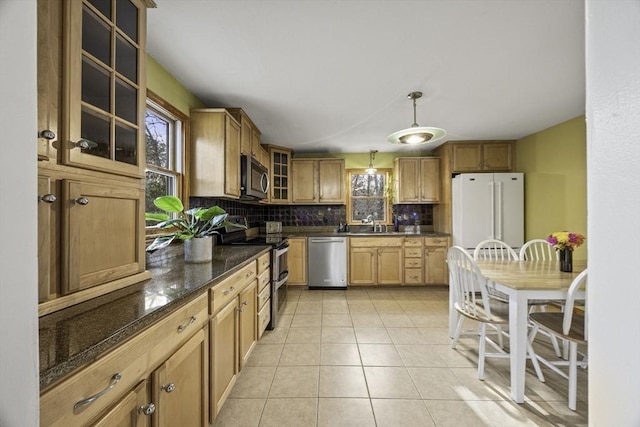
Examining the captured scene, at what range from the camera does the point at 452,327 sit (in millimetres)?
2480

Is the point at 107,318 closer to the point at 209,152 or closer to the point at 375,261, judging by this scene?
the point at 209,152

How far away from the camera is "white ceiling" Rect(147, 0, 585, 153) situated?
148cm

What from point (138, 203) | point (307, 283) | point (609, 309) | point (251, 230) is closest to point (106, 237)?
point (138, 203)

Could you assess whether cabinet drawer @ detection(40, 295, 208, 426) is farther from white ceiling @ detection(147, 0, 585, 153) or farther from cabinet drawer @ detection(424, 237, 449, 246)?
cabinet drawer @ detection(424, 237, 449, 246)

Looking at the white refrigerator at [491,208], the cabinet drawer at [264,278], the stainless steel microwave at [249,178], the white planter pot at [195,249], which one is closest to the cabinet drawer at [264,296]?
the cabinet drawer at [264,278]

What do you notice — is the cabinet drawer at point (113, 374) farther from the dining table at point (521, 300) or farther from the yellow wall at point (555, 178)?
the yellow wall at point (555, 178)

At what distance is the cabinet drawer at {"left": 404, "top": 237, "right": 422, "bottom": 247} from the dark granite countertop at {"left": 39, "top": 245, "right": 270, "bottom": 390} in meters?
3.33

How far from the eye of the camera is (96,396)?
0.66 meters

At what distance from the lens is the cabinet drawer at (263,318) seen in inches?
90.2

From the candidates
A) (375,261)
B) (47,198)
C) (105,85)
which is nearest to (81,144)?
A: (47,198)

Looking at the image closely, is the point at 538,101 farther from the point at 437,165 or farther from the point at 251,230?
the point at 251,230

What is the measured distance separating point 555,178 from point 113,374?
15.2ft

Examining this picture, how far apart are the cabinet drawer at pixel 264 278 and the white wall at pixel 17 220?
77.7 inches

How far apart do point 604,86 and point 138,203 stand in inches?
61.3
